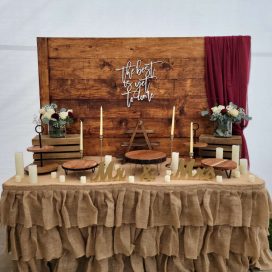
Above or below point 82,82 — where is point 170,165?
below

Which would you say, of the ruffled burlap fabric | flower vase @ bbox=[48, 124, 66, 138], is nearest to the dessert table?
the ruffled burlap fabric

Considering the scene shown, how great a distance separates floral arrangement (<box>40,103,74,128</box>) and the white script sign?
0.65 meters

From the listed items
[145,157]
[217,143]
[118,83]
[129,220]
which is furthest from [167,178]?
[118,83]

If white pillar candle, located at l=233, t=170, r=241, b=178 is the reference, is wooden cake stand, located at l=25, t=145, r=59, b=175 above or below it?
above

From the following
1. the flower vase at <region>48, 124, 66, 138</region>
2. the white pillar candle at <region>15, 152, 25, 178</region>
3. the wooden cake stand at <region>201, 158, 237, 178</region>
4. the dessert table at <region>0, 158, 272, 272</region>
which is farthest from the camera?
the flower vase at <region>48, 124, 66, 138</region>

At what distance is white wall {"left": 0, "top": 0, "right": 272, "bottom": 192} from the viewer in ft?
10.7

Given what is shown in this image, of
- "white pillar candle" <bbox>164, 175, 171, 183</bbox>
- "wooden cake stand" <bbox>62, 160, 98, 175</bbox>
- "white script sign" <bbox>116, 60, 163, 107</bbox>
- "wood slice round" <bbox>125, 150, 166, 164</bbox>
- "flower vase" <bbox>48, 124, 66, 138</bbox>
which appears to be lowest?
"white pillar candle" <bbox>164, 175, 171, 183</bbox>

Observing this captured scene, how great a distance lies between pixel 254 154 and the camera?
3.60 metres

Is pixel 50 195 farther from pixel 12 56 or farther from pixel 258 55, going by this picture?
pixel 258 55

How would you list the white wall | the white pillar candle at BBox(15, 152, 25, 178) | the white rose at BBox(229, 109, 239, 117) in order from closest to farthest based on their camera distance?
the white pillar candle at BBox(15, 152, 25, 178)
the white rose at BBox(229, 109, 239, 117)
the white wall

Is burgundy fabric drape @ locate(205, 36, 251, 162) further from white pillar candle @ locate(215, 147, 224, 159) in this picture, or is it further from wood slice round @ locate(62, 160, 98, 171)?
wood slice round @ locate(62, 160, 98, 171)

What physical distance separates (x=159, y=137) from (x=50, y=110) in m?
1.18

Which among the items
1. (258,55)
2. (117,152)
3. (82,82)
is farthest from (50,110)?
(258,55)

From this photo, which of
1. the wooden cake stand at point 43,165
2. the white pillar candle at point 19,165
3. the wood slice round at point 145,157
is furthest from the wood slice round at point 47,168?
the wood slice round at point 145,157
